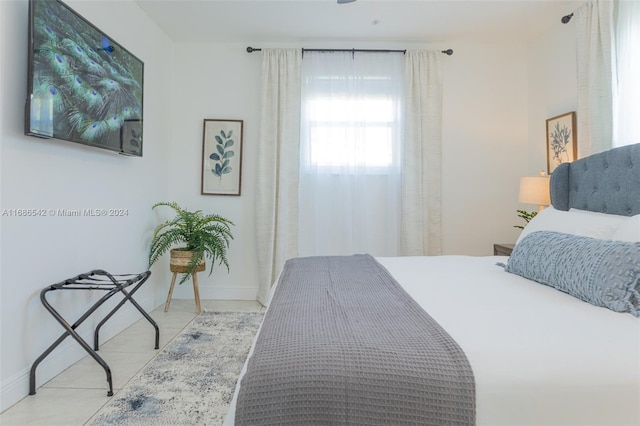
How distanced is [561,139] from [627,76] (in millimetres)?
817

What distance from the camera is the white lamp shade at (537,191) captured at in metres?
2.76

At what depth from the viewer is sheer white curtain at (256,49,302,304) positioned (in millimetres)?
3512

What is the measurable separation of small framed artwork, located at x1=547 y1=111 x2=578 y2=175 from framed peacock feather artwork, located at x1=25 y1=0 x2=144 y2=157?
361 cm

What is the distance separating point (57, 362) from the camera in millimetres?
2043

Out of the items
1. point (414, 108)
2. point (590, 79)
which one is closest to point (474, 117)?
point (414, 108)

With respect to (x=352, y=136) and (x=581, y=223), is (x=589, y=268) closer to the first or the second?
(x=581, y=223)

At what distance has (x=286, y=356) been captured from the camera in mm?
878

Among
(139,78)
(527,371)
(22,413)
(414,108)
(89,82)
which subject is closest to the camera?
(527,371)

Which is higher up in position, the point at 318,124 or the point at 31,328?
the point at 318,124

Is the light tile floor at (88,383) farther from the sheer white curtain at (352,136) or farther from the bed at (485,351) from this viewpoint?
the sheer white curtain at (352,136)

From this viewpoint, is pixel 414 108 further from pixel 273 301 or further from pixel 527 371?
pixel 527 371

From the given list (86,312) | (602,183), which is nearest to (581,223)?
(602,183)

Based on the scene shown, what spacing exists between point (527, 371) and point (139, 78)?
3176 millimetres

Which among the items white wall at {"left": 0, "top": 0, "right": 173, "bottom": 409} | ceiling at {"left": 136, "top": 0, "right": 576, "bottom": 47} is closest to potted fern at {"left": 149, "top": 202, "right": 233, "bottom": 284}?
white wall at {"left": 0, "top": 0, "right": 173, "bottom": 409}
